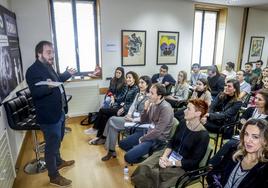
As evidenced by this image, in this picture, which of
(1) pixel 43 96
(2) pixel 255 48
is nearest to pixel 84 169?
(1) pixel 43 96

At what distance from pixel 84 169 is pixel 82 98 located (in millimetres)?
2015

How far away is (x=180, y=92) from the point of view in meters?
4.28

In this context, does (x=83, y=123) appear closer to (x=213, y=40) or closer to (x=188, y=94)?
(x=188, y=94)

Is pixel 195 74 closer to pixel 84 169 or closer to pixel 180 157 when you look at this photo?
pixel 180 157

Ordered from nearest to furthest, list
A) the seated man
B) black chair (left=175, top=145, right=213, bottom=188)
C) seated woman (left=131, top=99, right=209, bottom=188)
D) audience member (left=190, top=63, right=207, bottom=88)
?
black chair (left=175, top=145, right=213, bottom=188) < seated woman (left=131, top=99, right=209, bottom=188) < the seated man < audience member (left=190, top=63, right=207, bottom=88)

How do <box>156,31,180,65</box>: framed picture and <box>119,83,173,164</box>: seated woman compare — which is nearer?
<box>119,83,173,164</box>: seated woman

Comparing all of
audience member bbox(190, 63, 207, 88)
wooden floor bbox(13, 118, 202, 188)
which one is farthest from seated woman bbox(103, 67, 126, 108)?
audience member bbox(190, 63, 207, 88)

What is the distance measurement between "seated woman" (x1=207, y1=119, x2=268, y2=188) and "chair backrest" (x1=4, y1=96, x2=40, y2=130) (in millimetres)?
2258

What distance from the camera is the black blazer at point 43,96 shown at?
2106 millimetres

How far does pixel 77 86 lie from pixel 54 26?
54.5 inches

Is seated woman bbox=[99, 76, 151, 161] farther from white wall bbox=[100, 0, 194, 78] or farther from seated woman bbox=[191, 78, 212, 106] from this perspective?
white wall bbox=[100, 0, 194, 78]

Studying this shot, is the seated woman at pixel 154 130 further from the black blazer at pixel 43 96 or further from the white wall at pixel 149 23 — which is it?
the white wall at pixel 149 23

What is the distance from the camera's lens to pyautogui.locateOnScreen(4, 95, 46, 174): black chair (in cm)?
243

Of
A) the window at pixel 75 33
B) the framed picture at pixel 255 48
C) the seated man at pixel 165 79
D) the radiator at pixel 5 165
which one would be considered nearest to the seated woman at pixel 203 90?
the seated man at pixel 165 79
